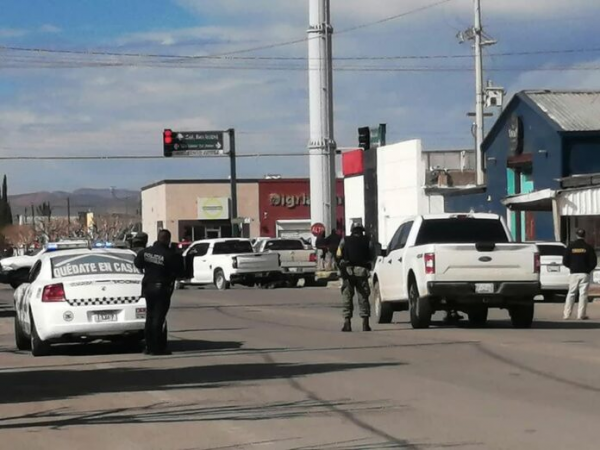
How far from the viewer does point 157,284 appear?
52.7ft

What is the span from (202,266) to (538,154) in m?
13.4

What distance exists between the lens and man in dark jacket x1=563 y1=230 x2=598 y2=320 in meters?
23.6

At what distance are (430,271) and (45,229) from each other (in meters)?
102

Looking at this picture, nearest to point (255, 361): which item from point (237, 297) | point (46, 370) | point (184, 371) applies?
point (184, 371)

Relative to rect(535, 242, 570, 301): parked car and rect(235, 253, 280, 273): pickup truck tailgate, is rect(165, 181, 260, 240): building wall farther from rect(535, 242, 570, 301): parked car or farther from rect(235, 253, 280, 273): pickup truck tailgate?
rect(535, 242, 570, 301): parked car

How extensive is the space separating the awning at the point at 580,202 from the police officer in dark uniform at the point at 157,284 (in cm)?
1994

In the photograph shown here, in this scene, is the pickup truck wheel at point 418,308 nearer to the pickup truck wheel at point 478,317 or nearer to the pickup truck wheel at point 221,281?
the pickup truck wheel at point 478,317

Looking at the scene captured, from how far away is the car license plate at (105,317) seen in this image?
→ 16156mm

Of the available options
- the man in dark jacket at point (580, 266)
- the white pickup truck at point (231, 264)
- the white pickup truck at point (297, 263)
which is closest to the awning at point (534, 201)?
the white pickup truck at point (297, 263)

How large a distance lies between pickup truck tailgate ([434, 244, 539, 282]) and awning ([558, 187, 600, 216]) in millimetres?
14565

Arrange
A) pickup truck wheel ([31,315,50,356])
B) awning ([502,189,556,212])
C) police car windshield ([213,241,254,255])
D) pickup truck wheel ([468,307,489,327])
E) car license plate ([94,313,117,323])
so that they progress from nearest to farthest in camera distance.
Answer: car license plate ([94,313,117,323]), pickup truck wheel ([31,315,50,356]), pickup truck wheel ([468,307,489,327]), awning ([502,189,556,212]), police car windshield ([213,241,254,255])

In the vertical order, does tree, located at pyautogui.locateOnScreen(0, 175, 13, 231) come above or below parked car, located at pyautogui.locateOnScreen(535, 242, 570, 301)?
above

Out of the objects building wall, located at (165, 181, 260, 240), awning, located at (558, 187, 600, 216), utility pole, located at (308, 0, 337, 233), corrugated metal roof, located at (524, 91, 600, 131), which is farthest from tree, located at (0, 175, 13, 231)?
awning, located at (558, 187, 600, 216)

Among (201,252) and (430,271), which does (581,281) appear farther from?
(201,252)
